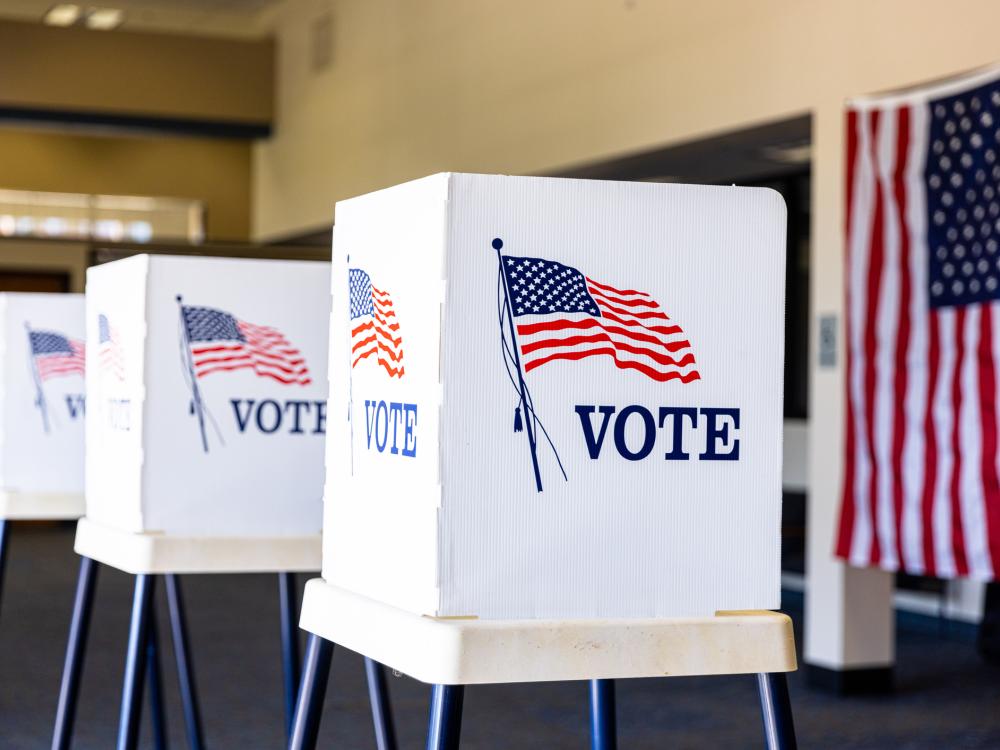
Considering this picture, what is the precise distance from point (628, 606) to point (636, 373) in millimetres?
209

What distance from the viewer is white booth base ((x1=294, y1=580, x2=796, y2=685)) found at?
1.23m

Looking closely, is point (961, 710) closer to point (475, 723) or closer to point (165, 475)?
point (475, 723)

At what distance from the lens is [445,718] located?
1227 millimetres

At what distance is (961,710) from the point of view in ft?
15.8

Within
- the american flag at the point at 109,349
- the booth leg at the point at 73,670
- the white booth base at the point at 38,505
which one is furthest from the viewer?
the white booth base at the point at 38,505

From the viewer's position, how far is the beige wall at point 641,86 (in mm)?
4867

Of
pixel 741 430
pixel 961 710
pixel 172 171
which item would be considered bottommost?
pixel 961 710

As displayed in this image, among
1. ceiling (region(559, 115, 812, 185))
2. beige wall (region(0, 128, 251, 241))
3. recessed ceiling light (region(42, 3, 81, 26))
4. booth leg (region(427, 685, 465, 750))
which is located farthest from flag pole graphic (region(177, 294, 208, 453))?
beige wall (region(0, 128, 251, 241))

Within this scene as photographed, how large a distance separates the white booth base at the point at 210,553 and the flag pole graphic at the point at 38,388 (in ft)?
3.35

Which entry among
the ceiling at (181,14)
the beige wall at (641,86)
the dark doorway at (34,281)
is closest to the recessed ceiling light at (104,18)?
the ceiling at (181,14)

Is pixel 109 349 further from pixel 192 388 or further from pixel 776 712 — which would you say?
pixel 776 712

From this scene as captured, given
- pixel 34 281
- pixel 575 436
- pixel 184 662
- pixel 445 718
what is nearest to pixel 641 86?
pixel 184 662

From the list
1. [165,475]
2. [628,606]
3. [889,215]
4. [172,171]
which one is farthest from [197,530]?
[172,171]

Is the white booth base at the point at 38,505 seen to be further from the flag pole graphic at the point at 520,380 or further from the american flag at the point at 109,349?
the flag pole graphic at the point at 520,380
